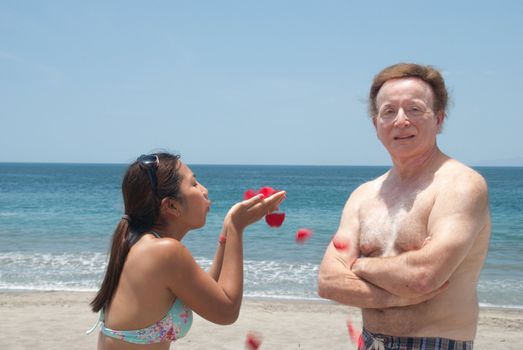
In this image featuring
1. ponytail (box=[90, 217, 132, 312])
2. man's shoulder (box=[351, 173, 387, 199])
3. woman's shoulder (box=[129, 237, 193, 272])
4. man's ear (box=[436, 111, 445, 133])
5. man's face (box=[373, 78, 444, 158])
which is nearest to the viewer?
woman's shoulder (box=[129, 237, 193, 272])

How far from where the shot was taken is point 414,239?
2828 mm

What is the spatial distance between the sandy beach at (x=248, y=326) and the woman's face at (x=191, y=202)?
18.5 ft

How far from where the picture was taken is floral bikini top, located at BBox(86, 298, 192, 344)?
263 centimetres

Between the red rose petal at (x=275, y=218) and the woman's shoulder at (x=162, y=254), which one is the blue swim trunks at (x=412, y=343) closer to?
the red rose petal at (x=275, y=218)

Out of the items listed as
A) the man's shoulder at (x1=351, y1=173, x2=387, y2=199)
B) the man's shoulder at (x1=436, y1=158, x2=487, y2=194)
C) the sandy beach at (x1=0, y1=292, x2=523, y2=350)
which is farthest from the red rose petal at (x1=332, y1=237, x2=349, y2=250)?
the sandy beach at (x1=0, y1=292, x2=523, y2=350)

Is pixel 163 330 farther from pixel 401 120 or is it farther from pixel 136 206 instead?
pixel 401 120

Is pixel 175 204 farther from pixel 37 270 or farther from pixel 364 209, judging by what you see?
pixel 37 270

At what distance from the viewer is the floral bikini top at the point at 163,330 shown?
8.64 feet

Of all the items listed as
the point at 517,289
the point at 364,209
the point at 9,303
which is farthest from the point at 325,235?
the point at 364,209

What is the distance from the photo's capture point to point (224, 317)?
268cm

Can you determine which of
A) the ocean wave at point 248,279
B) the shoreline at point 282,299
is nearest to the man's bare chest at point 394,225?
the shoreline at point 282,299

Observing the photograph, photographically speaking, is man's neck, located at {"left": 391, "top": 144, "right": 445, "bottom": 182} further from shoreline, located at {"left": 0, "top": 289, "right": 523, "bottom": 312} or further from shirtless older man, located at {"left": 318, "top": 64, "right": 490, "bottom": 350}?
shoreline, located at {"left": 0, "top": 289, "right": 523, "bottom": 312}

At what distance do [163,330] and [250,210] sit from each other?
0.66 metres

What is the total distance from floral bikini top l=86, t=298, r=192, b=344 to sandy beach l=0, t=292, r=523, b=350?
18.5 ft
